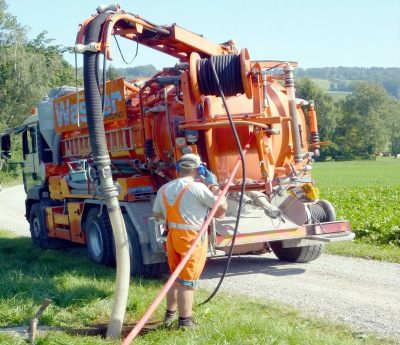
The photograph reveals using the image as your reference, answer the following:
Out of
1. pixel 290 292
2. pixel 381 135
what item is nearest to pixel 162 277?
pixel 290 292

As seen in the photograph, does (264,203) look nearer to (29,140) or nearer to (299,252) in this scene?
(299,252)

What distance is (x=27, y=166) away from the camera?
→ 13789 mm

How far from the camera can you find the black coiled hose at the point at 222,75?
25.4 feet

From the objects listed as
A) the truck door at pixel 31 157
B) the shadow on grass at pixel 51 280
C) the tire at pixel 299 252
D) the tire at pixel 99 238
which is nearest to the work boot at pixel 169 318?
the shadow on grass at pixel 51 280

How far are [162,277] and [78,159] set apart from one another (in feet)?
10.3

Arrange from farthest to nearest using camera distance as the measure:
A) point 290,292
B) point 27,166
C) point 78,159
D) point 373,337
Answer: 1. point 27,166
2. point 78,159
3. point 290,292
4. point 373,337

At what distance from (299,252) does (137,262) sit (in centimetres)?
268

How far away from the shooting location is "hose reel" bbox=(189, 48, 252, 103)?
25.4 feet

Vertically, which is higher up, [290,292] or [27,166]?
[27,166]

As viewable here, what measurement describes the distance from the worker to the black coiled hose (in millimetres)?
1761

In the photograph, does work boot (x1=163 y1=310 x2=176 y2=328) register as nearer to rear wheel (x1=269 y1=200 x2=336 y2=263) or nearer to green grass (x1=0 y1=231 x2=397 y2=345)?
green grass (x1=0 y1=231 x2=397 y2=345)

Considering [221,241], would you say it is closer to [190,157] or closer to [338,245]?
[190,157]

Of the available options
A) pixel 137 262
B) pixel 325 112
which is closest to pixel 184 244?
pixel 137 262

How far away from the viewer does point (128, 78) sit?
33.0 feet
